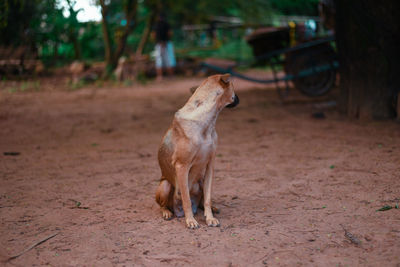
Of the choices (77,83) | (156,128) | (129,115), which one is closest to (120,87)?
(77,83)

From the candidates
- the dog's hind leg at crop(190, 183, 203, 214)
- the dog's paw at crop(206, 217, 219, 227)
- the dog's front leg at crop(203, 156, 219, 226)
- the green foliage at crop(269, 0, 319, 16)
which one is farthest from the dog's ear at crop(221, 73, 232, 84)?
the green foliage at crop(269, 0, 319, 16)

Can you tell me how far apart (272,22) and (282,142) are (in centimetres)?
1150

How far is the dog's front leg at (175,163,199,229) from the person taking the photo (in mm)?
3395

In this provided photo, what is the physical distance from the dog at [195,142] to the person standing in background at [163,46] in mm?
10778

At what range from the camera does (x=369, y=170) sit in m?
4.77

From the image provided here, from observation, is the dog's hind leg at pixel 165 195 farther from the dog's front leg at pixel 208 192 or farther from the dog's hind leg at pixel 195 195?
the dog's front leg at pixel 208 192

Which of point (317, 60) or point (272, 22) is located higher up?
point (272, 22)

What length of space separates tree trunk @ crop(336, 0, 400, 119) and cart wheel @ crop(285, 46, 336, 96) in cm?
160

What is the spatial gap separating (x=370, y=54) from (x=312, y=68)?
2094 millimetres

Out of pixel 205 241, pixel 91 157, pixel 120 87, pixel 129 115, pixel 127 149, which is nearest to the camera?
pixel 205 241

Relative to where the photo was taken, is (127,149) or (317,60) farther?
(317,60)

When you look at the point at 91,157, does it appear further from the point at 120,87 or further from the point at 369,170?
the point at 120,87

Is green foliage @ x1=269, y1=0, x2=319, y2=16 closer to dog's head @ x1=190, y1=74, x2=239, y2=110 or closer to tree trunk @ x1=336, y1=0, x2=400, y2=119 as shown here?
tree trunk @ x1=336, y1=0, x2=400, y2=119

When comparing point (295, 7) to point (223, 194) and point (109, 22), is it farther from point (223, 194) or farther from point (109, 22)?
point (223, 194)
